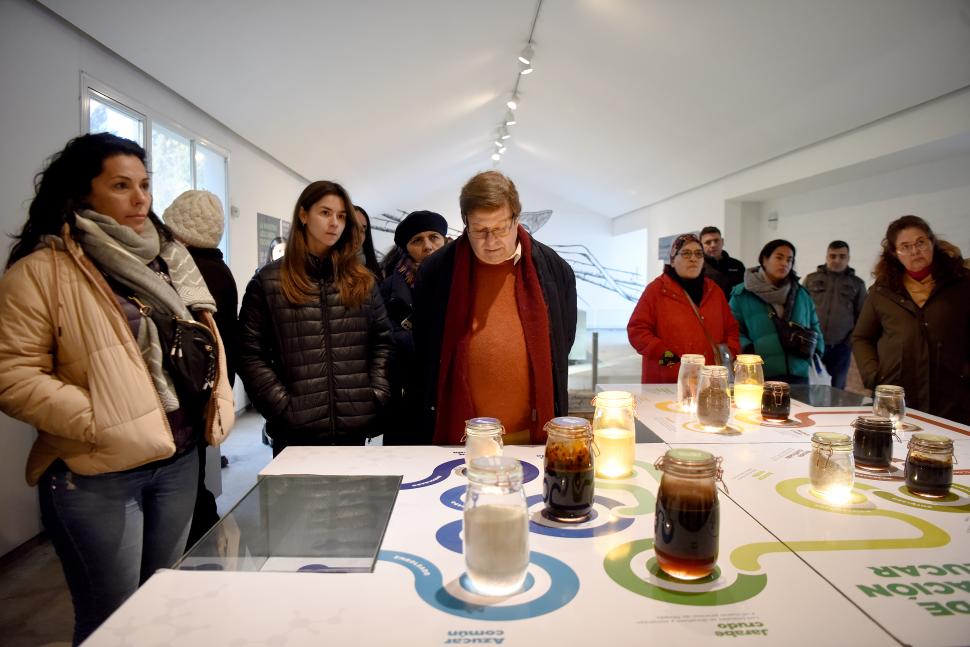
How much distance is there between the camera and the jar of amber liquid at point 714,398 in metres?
1.74

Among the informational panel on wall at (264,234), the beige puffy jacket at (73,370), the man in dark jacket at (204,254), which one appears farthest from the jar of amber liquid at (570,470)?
the informational panel on wall at (264,234)

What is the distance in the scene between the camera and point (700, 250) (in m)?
2.95

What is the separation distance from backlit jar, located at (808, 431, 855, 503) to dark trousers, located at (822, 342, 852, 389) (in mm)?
3562

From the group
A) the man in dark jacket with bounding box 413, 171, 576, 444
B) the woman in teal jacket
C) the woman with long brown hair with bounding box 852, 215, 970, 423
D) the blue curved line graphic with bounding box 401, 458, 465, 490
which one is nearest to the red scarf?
the man in dark jacket with bounding box 413, 171, 576, 444

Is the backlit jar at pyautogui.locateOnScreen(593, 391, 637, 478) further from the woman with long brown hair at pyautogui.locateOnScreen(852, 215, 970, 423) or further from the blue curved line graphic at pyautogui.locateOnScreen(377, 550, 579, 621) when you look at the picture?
the woman with long brown hair at pyautogui.locateOnScreen(852, 215, 970, 423)

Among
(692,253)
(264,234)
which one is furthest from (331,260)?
(264,234)

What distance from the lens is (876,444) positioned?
1379 millimetres

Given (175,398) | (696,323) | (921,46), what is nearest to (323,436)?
(175,398)

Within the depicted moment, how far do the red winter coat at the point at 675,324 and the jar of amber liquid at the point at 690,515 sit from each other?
203 centimetres

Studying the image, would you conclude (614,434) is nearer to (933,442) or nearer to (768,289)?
(933,442)

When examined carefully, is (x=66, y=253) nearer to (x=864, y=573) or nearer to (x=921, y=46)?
(x=864, y=573)

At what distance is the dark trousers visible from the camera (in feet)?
14.2

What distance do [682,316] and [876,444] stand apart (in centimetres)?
156

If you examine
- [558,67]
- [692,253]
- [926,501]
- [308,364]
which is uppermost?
[558,67]
